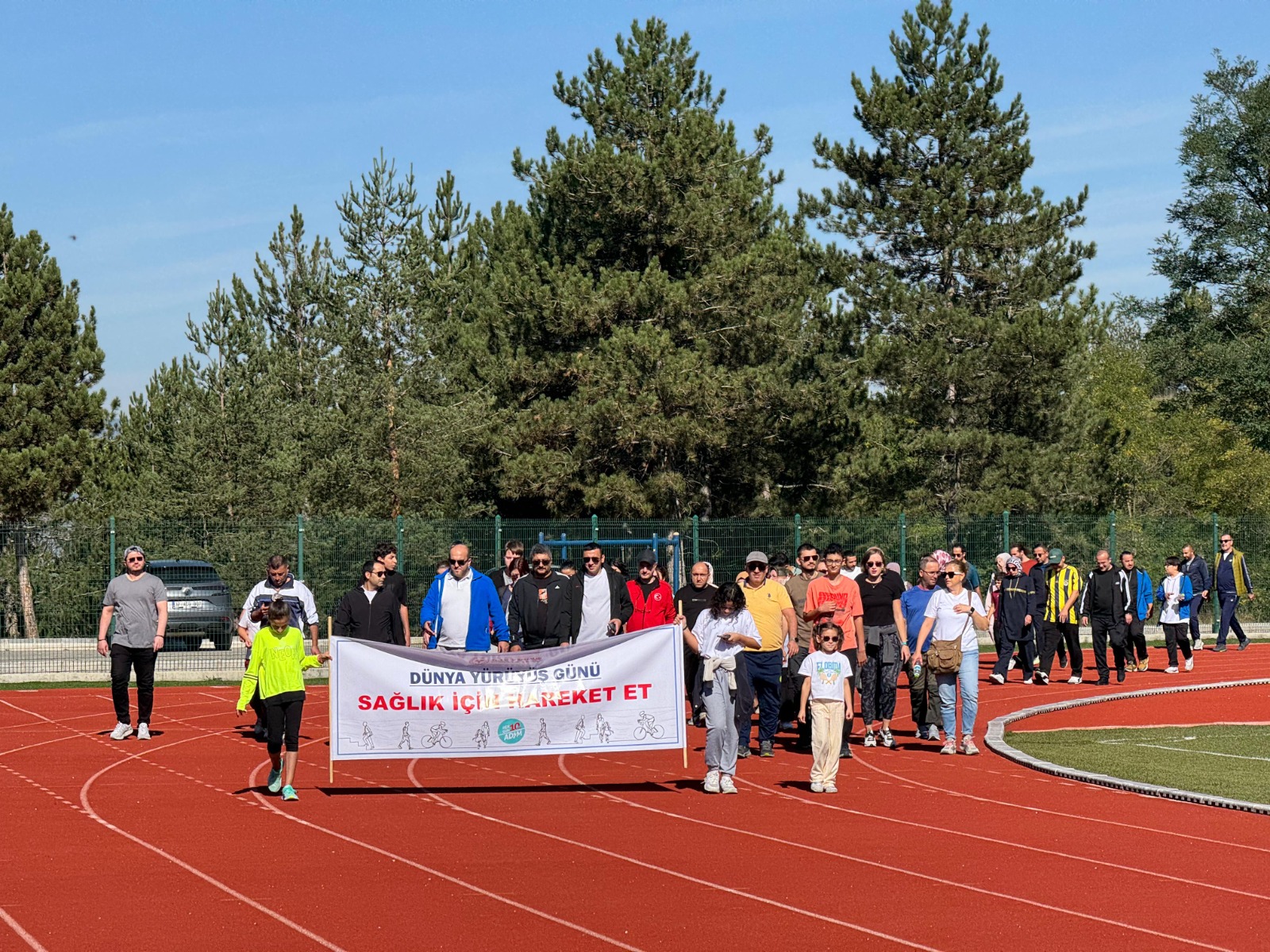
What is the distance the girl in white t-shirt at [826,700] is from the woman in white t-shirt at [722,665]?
1.90 ft

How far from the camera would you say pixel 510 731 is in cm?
1382

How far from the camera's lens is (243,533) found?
2641 cm

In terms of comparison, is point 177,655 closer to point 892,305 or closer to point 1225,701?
point 1225,701

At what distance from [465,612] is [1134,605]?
40.3 ft

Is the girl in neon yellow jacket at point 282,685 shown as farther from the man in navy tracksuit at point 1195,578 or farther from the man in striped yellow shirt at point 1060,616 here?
the man in navy tracksuit at point 1195,578

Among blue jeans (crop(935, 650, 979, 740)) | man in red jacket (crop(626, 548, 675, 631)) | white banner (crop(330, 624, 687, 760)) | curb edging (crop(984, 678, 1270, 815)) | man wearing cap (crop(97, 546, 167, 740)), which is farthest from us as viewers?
man in red jacket (crop(626, 548, 675, 631))

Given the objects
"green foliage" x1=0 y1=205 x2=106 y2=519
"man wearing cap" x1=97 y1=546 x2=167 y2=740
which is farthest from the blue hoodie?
"green foliage" x1=0 y1=205 x2=106 y2=519

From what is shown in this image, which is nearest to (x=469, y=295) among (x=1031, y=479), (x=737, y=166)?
(x=737, y=166)

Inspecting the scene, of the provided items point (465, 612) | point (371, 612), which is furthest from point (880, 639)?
point (371, 612)

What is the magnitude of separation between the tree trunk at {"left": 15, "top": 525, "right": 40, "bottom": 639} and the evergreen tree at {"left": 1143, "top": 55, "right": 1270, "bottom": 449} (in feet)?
119

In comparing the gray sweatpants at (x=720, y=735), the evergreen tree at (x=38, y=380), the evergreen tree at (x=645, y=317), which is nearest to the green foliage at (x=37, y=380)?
the evergreen tree at (x=38, y=380)

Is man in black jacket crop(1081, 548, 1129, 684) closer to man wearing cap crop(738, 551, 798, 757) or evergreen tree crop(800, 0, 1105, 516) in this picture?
man wearing cap crop(738, 551, 798, 757)

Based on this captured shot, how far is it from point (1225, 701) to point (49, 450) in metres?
27.5

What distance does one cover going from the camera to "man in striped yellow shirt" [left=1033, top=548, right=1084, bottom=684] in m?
23.5
